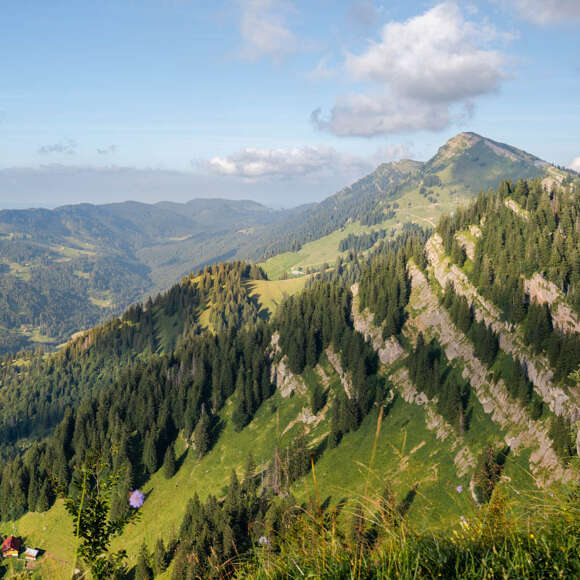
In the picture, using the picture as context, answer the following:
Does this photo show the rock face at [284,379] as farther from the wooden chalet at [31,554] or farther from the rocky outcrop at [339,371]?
the wooden chalet at [31,554]

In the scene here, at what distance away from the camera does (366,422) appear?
360 feet

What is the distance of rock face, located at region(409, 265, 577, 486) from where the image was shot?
67625mm

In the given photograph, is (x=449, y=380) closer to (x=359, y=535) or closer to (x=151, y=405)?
(x=359, y=535)

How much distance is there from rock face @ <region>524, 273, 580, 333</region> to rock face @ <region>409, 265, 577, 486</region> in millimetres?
20389

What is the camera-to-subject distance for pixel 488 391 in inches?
3511

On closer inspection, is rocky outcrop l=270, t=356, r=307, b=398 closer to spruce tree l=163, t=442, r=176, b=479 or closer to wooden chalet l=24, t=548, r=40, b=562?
spruce tree l=163, t=442, r=176, b=479

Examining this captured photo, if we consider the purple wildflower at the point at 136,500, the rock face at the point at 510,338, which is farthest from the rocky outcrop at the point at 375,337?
the purple wildflower at the point at 136,500

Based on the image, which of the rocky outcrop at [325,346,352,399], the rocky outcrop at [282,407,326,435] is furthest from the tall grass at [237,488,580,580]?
the rocky outcrop at [282,407,326,435]

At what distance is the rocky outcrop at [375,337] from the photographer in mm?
119938

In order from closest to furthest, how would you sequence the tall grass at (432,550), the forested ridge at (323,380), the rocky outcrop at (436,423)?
the tall grass at (432,550) → the rocky outcrop at (436,423) → the forested ridge at (323,380)

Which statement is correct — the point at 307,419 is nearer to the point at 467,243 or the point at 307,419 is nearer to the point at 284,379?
the point at 284,379

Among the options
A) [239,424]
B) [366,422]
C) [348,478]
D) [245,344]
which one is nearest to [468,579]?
[348,478]

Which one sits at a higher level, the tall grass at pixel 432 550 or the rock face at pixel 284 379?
the tall grass at pixel 432 550

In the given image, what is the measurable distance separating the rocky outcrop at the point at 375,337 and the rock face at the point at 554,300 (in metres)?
40.5
